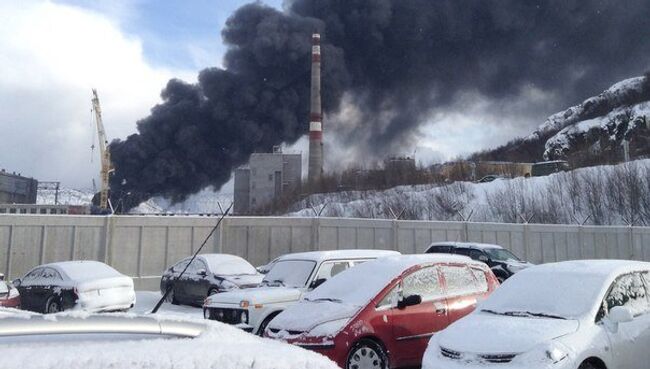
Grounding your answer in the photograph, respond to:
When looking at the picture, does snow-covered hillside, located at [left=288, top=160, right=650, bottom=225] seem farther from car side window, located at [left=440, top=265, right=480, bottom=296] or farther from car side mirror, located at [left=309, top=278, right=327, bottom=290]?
car side window, located at [left=440, top=265, right=480, bottom=296]

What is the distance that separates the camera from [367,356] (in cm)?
626

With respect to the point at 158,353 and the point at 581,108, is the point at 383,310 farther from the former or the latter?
the point at 581,108

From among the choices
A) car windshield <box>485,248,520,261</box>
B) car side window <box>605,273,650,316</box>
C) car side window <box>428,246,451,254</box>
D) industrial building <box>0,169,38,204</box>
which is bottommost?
car side window <box>605,273,650,316</box>

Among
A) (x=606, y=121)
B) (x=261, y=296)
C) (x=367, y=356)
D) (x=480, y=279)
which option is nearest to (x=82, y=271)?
(x=261, y=296)

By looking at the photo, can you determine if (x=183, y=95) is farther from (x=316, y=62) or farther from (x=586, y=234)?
(x=586, y=234)

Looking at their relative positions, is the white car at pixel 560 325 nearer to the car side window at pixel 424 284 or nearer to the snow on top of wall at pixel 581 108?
the car side window at pixel 424 284

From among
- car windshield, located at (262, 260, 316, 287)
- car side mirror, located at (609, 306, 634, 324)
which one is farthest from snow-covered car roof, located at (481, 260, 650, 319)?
car windshield, located at (262, 260, 316, 287)

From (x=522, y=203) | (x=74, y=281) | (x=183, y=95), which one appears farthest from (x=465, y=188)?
(x=74, y=281)

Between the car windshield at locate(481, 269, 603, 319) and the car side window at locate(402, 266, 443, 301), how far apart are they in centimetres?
103

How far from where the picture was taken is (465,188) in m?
54.4

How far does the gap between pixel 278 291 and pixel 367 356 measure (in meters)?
→ 2.81

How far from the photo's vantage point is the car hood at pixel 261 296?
8539 mm

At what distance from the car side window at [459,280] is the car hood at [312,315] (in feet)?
5.37

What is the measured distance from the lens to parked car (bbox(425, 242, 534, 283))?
16.1 meters
